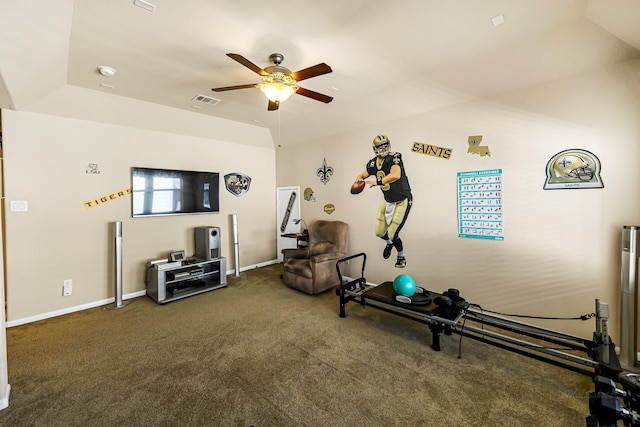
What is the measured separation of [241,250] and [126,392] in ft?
11.1

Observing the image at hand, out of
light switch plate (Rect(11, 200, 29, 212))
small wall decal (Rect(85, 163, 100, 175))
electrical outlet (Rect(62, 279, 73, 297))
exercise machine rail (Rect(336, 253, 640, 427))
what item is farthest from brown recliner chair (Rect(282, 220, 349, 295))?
light switch plate (Rect(11, 200, 29, 212))

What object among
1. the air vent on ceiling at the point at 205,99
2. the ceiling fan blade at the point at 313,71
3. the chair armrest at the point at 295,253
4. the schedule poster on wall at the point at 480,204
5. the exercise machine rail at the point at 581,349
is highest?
the air vent on ceiling at the point at 205,99

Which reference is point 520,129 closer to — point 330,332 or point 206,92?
point 330,332

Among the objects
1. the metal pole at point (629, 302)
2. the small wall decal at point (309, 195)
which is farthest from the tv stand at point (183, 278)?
the metal pole at point (629, 302)

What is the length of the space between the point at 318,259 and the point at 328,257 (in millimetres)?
223

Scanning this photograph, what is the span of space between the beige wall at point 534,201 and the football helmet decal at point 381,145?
10 cm

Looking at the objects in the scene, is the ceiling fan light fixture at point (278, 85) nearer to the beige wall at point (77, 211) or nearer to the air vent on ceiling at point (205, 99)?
the air vent on ceiling at point (205, 99)

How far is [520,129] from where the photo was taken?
2795 millimetres

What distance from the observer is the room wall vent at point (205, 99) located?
3541 millimetres

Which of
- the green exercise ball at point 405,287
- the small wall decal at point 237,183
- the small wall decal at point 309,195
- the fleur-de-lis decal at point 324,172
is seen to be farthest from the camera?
the small wall decal at point 309,195

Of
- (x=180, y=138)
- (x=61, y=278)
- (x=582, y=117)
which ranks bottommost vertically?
(x=61, y=278)

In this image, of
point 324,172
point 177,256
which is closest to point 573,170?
point 324,172

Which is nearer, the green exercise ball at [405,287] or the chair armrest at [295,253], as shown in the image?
the green exercise ball at [405,287]

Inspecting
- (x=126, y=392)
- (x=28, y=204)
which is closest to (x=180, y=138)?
(x=28, y=204)
